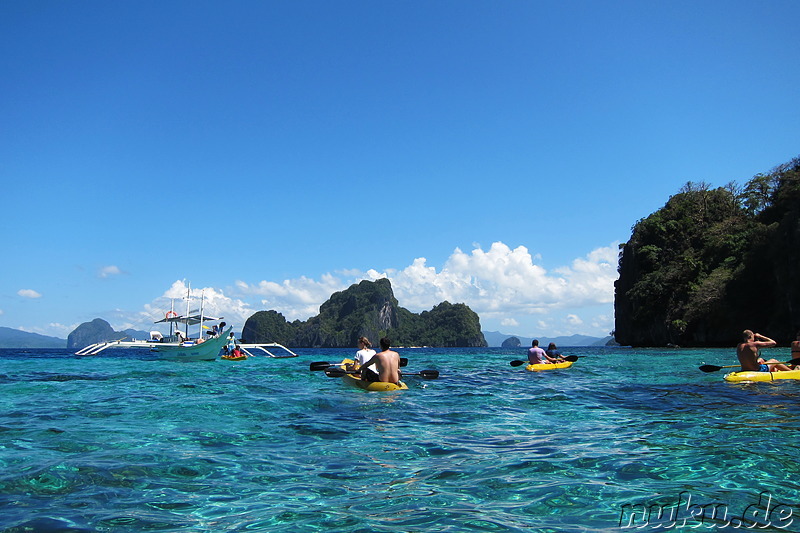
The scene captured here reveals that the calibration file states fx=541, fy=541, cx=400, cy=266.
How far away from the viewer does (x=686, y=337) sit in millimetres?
65062

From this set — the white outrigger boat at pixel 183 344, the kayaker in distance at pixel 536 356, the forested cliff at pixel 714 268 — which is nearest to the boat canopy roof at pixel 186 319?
the white outrigger boat at pixel 183 344

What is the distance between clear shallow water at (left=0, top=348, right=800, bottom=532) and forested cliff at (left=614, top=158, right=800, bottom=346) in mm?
48267

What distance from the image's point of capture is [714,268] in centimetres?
6794

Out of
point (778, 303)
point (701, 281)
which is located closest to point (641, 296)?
point (701, 281)

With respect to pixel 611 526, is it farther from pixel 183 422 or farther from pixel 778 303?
pixel 778 303

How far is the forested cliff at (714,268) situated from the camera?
51431 mm

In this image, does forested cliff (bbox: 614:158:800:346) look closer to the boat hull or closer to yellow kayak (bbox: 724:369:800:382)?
yellow kayak (bbox: 724:369:800:382)

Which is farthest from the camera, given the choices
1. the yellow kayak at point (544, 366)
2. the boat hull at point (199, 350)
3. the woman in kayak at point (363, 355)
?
the boat hull at point (199, 350)

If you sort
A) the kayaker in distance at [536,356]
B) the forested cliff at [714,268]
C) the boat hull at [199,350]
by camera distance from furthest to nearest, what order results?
the forested cliff at [714,268] < the boat hull at [199,350] < the kayaker in distance at [536,356]

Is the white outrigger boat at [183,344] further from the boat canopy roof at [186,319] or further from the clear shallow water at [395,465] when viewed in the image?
the clear shallow water at [395,465]

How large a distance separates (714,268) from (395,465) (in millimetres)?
73099

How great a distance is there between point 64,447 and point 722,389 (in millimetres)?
14972

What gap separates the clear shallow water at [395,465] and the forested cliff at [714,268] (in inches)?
1900

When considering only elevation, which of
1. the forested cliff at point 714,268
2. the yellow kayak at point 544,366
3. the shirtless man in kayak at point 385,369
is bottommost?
the yellow kayak at point 544,366
